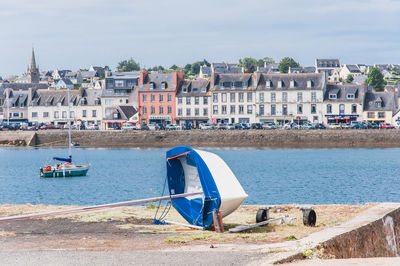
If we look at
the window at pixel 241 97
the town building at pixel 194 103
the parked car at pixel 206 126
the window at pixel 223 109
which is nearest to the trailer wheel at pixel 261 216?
the parked car at pixel 206 126

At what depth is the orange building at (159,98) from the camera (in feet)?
370

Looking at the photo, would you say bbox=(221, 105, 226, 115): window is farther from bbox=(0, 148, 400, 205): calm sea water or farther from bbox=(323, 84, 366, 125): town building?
bbox=(0, 148, 400, 205): calm sea water

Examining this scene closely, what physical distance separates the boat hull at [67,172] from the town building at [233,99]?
175 ft

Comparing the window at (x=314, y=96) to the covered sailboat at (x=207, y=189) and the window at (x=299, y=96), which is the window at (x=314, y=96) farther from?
the covered sailboat at (x=207, y=189)

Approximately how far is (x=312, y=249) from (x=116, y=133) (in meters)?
88.4

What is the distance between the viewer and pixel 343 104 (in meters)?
105

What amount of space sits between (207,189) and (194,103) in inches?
3617

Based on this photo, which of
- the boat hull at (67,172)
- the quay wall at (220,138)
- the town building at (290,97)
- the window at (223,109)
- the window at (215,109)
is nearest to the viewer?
the boat hull at (67,172)

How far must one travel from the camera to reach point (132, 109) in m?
116

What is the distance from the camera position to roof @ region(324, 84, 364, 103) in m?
104

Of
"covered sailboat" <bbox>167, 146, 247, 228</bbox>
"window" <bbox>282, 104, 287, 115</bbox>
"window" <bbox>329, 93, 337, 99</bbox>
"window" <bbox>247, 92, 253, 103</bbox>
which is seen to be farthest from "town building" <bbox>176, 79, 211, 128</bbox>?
"covered sailboat" <bbox>167, 146, 247, 228</bbox>

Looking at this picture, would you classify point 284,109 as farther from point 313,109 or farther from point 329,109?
point 329,109

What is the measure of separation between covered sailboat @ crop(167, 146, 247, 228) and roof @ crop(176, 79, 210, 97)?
8977 cm

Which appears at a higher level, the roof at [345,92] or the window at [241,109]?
the roof at [345,92]
